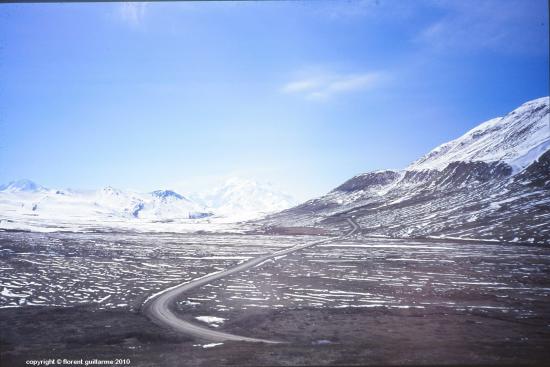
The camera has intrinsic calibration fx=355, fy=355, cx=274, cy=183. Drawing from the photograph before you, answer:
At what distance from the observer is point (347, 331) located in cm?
2870

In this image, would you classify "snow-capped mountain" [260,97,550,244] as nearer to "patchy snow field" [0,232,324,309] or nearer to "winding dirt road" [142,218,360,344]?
"patchy snow field" [0,232,324,309]

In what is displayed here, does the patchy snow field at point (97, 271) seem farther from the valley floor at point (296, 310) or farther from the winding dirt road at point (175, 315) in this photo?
the winding dirt road at point (175, 315)

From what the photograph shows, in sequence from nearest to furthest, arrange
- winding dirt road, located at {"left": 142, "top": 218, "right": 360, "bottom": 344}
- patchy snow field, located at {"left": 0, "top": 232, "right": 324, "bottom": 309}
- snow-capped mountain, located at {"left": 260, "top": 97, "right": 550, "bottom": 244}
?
winding dirt road, located at {"left": 142, "top": 218, "right": 360, "bottom": 344}, patchy snow field, located at {"left": 0, "top": 232, "right": 324, "bottom": 309}, snow-capped mountain, located at {"left": 260, "top": 97, "right": 550, "bottom": 244}

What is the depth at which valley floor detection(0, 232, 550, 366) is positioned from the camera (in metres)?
22.1

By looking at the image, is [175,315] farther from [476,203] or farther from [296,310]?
[476,203]

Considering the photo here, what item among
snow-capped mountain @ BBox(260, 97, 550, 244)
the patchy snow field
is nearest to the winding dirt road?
the patchy snow field

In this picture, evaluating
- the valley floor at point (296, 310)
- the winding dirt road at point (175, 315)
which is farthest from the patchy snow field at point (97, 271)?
the winding dirt road at point (175, 315)

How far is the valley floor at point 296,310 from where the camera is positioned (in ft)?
72.5

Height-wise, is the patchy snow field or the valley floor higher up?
the patchy snow field

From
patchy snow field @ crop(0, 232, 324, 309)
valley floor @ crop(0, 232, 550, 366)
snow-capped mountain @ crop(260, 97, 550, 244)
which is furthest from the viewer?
snow-capped mountain @ crop(260, 97, 550, 244)

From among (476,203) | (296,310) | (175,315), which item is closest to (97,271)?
(175,315)

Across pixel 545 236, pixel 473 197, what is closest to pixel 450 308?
pixel 545 236

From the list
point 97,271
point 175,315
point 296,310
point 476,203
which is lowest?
point 296,310

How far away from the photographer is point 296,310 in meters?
35.5
